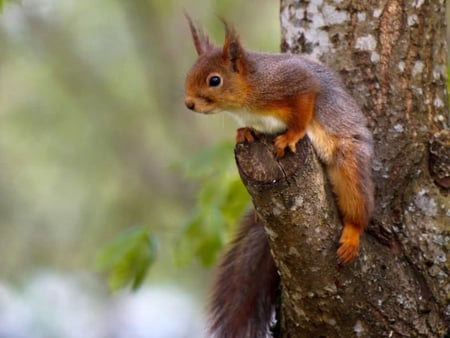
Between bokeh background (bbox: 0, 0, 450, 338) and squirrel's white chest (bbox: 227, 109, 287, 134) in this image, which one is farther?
bokeh background (bbox: 0, 0, 450, 338)

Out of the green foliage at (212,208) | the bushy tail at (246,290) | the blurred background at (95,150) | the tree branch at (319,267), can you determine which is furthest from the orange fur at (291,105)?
the blurred background at (95,150)

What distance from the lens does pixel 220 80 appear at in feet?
7.97

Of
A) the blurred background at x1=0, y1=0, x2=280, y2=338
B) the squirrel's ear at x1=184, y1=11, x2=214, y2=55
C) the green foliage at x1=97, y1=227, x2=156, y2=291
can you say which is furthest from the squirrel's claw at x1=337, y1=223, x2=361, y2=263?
the blurred background at x1=0, y1=0, x2=280, y2=338

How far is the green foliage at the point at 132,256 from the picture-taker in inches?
128

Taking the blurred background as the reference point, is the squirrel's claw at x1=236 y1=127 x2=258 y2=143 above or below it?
above

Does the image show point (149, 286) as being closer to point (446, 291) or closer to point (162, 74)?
point (162, 74)

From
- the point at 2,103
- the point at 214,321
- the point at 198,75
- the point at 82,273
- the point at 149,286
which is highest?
the point at 198,75

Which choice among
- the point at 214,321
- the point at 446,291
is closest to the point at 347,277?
the point at 446,291

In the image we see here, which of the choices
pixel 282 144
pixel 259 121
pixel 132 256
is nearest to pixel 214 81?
pixel 259 121

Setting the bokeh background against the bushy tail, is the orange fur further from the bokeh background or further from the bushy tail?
the bokeh background

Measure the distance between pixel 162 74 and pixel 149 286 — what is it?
223 cm

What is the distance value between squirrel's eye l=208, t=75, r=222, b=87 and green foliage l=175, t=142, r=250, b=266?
0.90 meters

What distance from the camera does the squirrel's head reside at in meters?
2.41

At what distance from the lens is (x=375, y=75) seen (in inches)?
106
